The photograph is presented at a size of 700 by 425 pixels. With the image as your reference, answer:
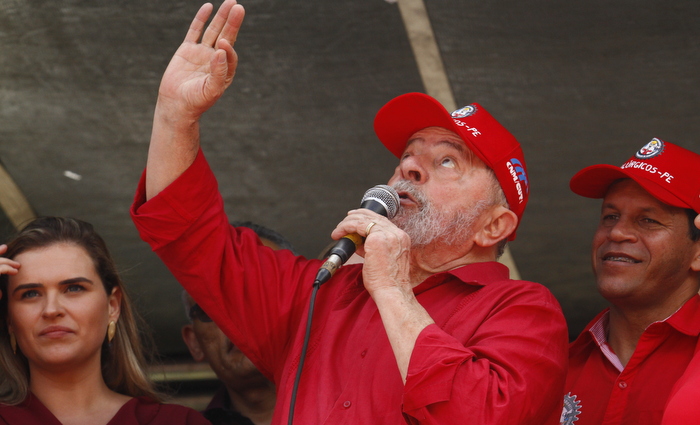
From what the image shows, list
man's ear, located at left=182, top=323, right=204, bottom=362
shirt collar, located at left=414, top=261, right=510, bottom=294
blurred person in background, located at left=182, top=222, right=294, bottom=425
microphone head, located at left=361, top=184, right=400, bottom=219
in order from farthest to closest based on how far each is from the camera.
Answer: man's ear, located at left=182, top=323, right=204, bottom=362
blurred person in background, located at left=182, top=222, right=294, bottom=425
shirt collar, located at left=414, top=261, right=510, bottom=294
microphone head, located at left=361, top=184, right=400, bottom=219

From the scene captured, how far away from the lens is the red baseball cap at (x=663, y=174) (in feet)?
8.21

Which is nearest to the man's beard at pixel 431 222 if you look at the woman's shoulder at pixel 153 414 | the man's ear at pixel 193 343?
the woman's shoulder at pixel 153 414

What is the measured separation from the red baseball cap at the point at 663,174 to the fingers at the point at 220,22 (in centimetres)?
119

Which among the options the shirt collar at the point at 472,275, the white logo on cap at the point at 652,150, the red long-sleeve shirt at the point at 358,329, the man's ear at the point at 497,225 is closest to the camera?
the red long-sleeve shirt at the point at 358,329

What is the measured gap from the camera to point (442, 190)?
2211 mm

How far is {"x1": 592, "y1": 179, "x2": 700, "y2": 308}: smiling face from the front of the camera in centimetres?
247

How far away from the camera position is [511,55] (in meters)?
3.25

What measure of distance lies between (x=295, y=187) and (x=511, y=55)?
1.29 meters

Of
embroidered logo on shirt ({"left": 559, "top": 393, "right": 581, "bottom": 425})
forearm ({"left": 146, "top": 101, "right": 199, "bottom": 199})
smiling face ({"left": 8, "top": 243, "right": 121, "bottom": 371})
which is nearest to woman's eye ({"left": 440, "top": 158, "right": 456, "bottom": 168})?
forearm ({"left": 146, "top": 101, "right": 199, "bottom": 199})

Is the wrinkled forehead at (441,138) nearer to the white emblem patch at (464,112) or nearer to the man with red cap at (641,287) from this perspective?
the white emblem patch at (464,112)

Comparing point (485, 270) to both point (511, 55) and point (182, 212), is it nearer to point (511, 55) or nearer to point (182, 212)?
point (182, 212)

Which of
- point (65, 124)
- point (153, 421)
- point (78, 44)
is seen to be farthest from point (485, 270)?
point (65, 124)

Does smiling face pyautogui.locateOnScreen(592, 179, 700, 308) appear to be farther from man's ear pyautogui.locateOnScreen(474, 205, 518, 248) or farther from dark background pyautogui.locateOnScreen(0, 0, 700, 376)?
dark background pyautogui.locateOnScreen(0, 0, 700, 376)

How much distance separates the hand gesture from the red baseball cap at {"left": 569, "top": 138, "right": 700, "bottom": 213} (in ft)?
3.87
